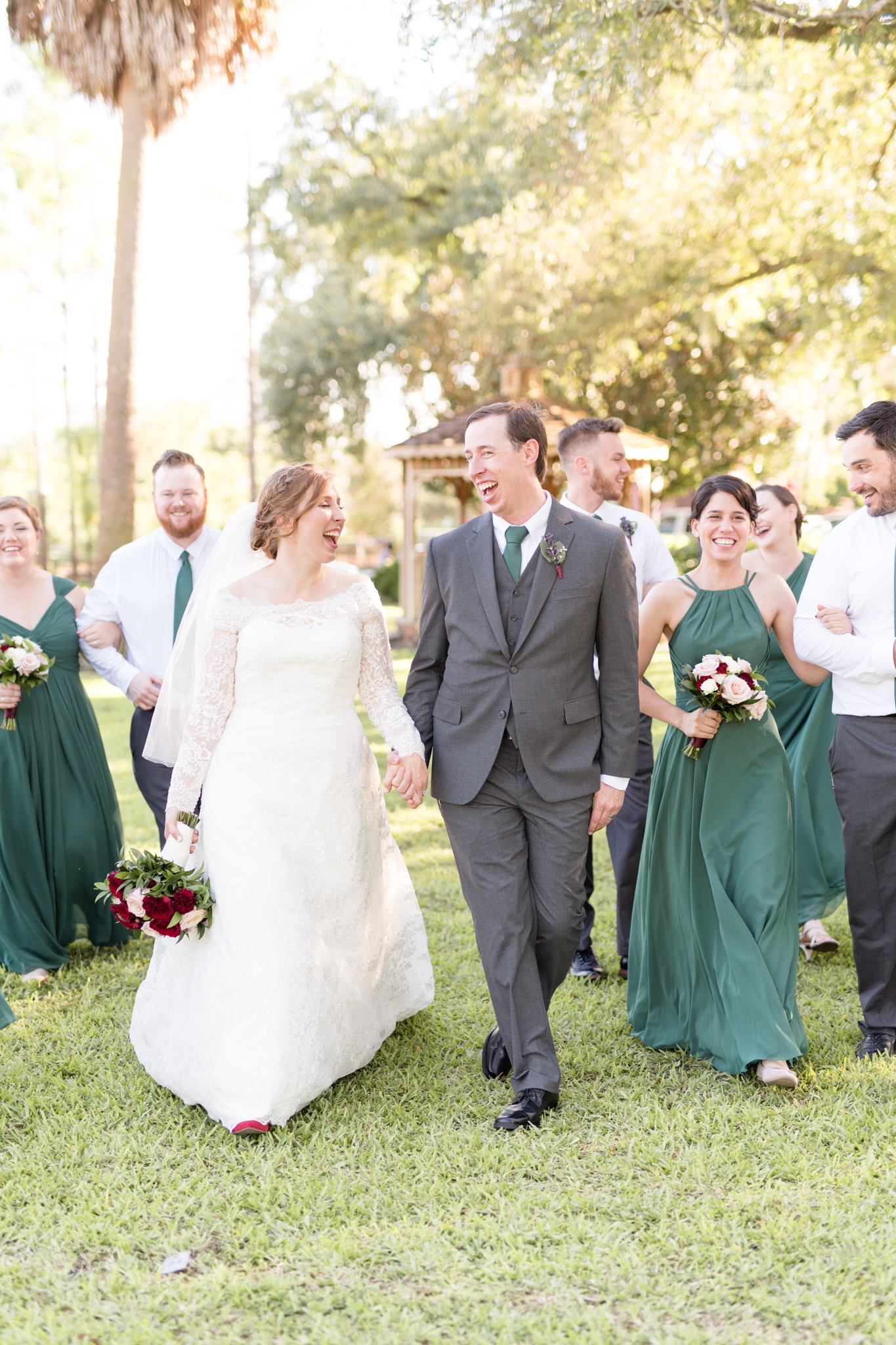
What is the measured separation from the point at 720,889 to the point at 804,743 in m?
1.97

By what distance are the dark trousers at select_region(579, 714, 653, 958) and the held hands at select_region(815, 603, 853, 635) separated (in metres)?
1.23

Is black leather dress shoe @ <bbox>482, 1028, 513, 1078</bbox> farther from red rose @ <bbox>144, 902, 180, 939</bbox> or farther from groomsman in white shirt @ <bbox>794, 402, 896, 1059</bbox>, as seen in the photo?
groomsman in white shirt @ <bbox>794, 402, 896, 1059</bbox>

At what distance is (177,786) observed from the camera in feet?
14.6

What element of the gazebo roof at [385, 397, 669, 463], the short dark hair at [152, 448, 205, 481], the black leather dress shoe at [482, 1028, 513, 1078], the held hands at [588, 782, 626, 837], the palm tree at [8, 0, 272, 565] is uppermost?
the palm tree at [8, 0, 272, 565]

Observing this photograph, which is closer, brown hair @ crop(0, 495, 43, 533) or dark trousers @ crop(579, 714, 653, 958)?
dark trousers @ crop(579, 714, 653, 958)

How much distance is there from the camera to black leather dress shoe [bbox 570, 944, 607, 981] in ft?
18.7

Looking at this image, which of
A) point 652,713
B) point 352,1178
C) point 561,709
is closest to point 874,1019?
point 652,713

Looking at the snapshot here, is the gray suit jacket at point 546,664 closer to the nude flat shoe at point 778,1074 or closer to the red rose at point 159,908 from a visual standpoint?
the red rose at point 159,908

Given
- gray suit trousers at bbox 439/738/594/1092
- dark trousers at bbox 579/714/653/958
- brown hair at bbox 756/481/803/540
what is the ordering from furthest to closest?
brown hair at bbox 756/481/803/540 → dark trousers at bbox 579/714/653/958 → gray suit trousers at bbox 439/738/594/1092

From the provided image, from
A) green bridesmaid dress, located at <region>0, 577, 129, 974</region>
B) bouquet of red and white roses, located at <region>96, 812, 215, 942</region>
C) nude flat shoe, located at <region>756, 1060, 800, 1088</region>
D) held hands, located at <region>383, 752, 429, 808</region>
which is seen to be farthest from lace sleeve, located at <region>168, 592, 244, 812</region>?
nude flat shoe, located at <region>756, 1060, 800, 1088</region>

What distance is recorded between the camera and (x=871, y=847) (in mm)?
4562

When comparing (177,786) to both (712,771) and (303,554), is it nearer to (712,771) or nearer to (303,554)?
(303,554)

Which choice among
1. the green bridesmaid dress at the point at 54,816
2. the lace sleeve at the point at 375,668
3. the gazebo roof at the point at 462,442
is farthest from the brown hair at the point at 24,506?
the gazebo roof at the point at 462,442

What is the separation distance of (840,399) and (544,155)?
35.5ft
